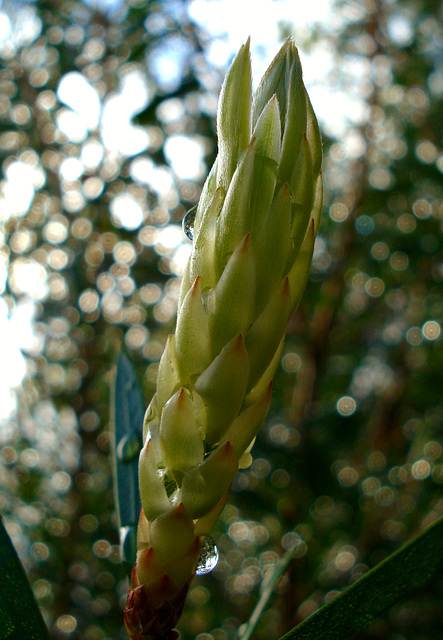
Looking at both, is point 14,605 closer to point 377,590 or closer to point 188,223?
point 377,590

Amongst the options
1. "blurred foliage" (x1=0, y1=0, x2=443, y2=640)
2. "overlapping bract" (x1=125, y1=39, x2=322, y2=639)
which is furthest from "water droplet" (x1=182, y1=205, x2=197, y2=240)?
"blurred foliage" (x1=0, y1=0, x2=443, y2=640)

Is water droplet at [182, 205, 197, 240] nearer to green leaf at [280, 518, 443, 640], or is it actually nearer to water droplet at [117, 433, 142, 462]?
water droplet at [117, 433, 142, 462]

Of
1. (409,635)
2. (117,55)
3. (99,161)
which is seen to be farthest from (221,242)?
(409,635)

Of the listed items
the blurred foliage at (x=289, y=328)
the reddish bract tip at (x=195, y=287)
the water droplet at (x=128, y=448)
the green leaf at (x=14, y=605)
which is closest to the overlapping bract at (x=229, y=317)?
the reddish bract tip at (x=195, y=287)

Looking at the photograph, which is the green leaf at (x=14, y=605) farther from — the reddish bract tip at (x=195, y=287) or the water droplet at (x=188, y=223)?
the water droplet at (x=188, y=223)

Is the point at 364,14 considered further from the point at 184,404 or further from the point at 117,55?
the point at 184,404
